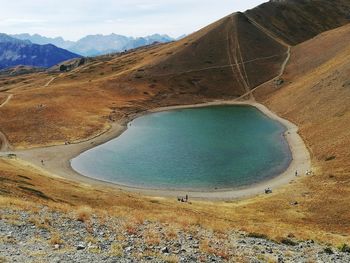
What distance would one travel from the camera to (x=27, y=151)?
100 meters

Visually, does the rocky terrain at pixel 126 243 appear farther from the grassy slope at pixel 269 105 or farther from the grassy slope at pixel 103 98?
the grassy slope at pixel 103 98

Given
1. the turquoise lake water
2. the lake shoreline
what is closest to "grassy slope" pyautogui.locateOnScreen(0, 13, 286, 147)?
the lake shoreline

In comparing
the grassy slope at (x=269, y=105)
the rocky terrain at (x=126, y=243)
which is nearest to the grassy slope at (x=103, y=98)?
the grassy slope at (x=269, y=105)

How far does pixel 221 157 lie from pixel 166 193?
82.5 feet

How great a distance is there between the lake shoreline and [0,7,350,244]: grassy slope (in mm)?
3182

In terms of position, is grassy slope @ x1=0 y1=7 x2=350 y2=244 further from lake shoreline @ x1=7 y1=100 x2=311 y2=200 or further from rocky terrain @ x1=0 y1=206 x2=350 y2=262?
rocky terrain @ x1=0 y1=206 x2=350 y2=262

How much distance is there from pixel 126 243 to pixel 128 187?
4853 centimetres

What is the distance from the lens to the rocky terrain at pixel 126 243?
79.8ft

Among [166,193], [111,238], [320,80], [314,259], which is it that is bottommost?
[166,193]

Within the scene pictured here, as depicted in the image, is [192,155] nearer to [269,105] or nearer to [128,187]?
[128,187]

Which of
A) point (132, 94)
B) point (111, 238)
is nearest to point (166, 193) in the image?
point (111, 238)

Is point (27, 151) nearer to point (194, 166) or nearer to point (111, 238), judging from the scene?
point (194, 166)

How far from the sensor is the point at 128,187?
75.3 metres

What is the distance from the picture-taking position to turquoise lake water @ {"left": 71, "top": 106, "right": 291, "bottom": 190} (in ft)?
259
